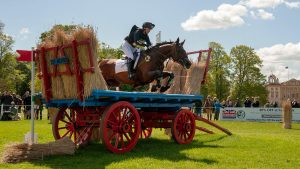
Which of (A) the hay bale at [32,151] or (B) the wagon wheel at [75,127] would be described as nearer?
(A) the hay bale at [32,151]

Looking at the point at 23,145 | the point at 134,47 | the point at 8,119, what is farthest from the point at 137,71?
the point at 8,119

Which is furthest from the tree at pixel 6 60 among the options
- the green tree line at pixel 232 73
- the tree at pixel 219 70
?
the tree at pixel 219 70

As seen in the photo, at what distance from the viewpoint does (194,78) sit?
14148 millimetres

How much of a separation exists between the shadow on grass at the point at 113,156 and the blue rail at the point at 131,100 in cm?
109

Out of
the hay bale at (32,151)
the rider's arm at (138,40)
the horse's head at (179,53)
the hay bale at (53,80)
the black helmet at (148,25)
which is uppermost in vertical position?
the black helmet at (148,25)

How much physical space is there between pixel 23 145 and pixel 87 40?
2478 mm

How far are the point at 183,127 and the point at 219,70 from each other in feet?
184

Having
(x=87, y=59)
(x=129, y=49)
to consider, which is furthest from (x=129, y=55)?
(x=87, y=59)

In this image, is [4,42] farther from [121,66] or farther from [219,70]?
[121,66]

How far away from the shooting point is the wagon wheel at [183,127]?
37.6 ft

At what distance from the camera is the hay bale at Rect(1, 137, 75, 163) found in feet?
26.9

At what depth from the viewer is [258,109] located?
29125mm

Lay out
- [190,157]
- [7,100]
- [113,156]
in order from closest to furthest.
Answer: [113,156] → [190,157] → [7,100]

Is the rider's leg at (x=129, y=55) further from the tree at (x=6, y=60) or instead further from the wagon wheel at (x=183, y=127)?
the tree at (x=6, y=60)
